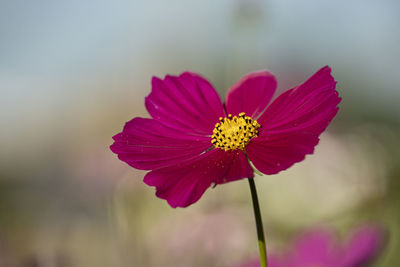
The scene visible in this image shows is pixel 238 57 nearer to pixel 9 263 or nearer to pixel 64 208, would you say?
pixel 64 208

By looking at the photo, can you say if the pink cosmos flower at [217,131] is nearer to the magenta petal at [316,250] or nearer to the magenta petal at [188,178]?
the magenta petal at [188,178]

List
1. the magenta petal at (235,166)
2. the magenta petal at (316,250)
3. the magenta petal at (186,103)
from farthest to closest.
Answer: the magenta petal at (316,250)
the magenta petal at (186,103)
the magenta petal at (235,166)

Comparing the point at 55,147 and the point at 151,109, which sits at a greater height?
the point at 55,147

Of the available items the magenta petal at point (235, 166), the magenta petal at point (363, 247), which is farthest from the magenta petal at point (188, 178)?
the magenta petal at point (363, 247)

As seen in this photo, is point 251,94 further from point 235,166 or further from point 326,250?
point 326,250

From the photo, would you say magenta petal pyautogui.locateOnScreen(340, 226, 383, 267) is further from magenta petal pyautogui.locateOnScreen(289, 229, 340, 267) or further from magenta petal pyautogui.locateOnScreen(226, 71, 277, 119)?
magenta petal pyautogui.locateOnScreen(226, 71, 277, 119)

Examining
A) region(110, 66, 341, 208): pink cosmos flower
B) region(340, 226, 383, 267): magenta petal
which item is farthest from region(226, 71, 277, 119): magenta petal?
region(340, 226, 383, 267): magenta petal

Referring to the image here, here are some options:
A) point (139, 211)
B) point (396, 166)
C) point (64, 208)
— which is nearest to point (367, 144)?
point (396, 166)
